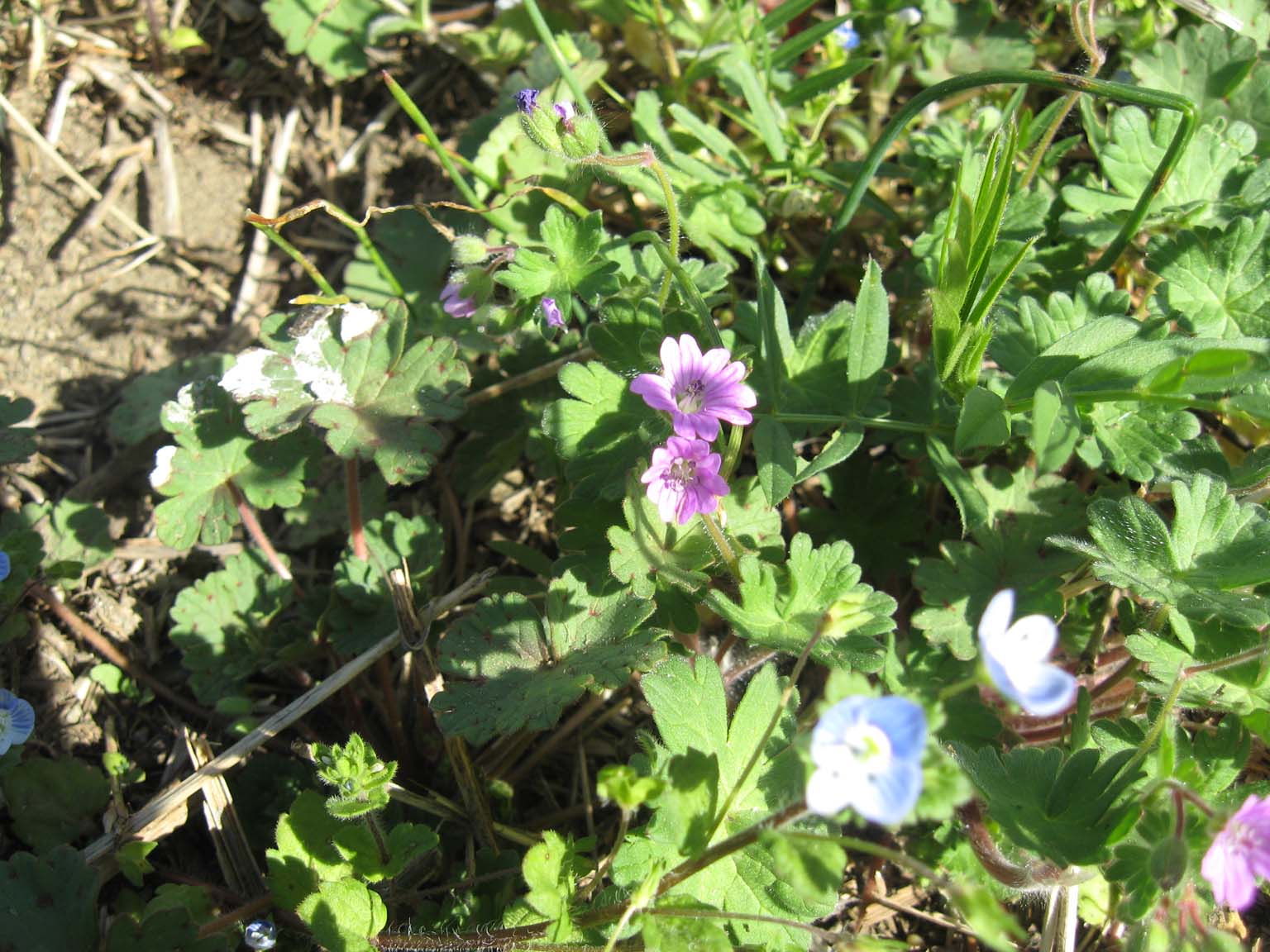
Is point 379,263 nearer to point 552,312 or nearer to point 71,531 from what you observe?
point 552,312

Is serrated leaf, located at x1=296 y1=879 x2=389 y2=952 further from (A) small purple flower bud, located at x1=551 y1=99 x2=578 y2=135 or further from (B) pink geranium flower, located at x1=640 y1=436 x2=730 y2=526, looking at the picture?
(A) small purple flower bud, located at x1=551 y1=99 x2=578 y2=135

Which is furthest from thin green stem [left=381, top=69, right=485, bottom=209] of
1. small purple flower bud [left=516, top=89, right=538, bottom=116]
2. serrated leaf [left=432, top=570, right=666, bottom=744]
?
serrated leaf [left=432, top=570, right=666, bottom=744]

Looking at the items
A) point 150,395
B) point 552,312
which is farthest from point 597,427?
point 150,395

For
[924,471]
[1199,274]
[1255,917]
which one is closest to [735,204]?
[924,471]

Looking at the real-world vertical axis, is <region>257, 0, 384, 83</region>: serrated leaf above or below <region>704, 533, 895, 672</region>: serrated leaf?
above

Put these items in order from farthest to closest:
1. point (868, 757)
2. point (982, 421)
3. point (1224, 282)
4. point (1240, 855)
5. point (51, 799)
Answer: point (51, 799) < point (1224, 282) < point (982, 421) < point (1240, 855) < point (868, 757)

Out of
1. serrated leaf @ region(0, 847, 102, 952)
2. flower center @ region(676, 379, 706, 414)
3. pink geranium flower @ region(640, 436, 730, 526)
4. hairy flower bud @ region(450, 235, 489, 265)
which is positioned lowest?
serrated leaf @ region(0, 847, 102, 952)
